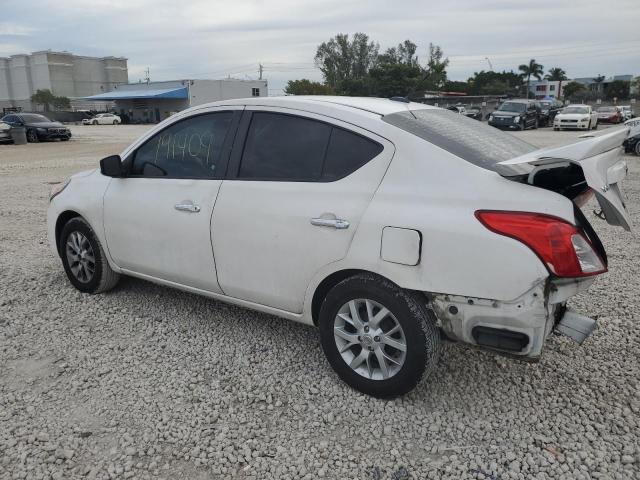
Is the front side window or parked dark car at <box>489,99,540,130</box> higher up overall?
the front side window

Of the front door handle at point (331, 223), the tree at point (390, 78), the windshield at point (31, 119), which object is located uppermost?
the tree at point (390, 78)

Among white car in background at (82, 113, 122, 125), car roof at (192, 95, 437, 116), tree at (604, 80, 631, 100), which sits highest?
tree at (604, 80, 631, 100)

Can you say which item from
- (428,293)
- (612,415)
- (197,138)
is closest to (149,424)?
(428,293)

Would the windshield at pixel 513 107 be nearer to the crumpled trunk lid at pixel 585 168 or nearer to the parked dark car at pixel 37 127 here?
the parked dark car at pixel 37 127

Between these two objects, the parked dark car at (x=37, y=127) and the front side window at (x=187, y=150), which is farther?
→ the parked dark car at (x=37, y=127)

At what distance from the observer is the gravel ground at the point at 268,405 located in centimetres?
263

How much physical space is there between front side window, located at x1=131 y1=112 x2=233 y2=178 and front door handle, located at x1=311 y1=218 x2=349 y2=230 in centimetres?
89

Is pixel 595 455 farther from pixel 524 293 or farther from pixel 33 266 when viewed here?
pixel 33 266

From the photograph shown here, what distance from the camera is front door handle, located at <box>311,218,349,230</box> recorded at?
9.84ft

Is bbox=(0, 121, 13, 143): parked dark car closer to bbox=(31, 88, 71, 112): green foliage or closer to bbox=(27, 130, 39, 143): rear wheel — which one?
bbox=(27, 130, 39, 143): rear wheel

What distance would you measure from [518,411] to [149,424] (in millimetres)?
2053

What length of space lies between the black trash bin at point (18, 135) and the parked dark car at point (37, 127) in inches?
46.4

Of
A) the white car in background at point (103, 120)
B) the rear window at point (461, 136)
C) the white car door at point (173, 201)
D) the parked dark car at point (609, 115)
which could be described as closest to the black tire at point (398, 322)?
the rear window at point (461, 136)

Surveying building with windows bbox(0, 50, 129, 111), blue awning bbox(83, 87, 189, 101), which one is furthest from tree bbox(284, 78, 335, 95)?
building with windows bbox(0, 50, 129, 111)
